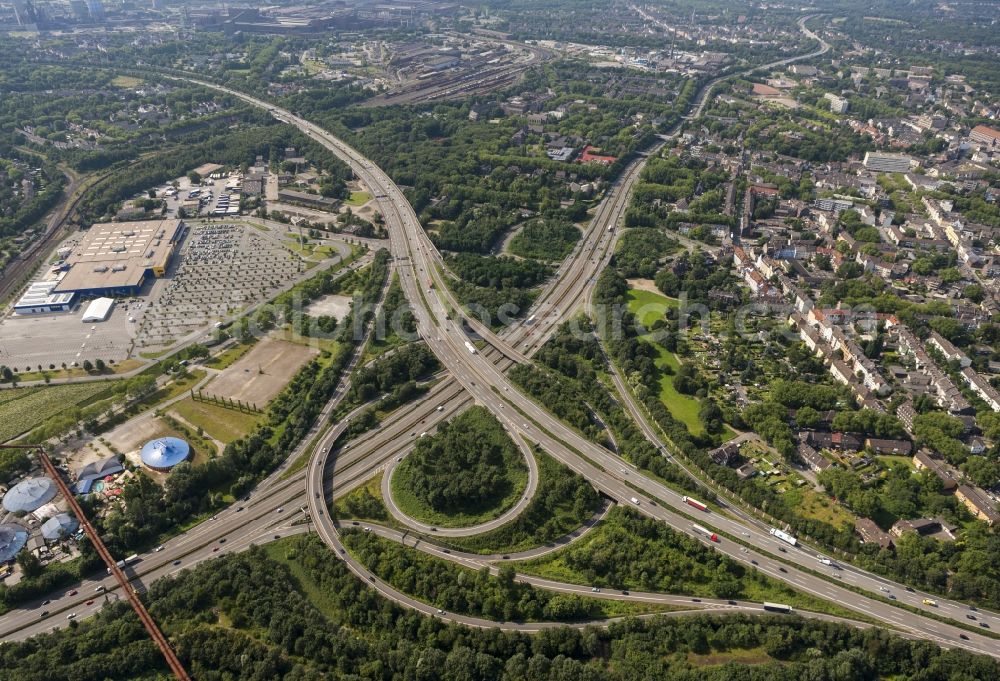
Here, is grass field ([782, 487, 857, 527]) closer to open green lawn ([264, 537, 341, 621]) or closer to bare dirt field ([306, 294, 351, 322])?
open green lawn ([264, 537, 341, 621])

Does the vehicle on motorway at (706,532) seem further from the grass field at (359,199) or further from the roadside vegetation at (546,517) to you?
the grass field at (359,199)

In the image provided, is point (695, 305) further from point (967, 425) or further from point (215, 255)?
point (215, 255)

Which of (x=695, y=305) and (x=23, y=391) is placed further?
(x=695, y=305)

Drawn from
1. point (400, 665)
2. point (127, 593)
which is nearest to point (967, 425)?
point (400, 665)

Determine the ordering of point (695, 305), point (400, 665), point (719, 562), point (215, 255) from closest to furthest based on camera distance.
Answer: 1. point (400, 665)
2. point (719, 562)
3. point (695, 305)
4. point (215, 255)

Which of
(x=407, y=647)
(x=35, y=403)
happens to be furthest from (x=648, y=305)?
(x=35, y=403)

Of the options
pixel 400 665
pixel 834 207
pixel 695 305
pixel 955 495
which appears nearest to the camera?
pixel 400 665
